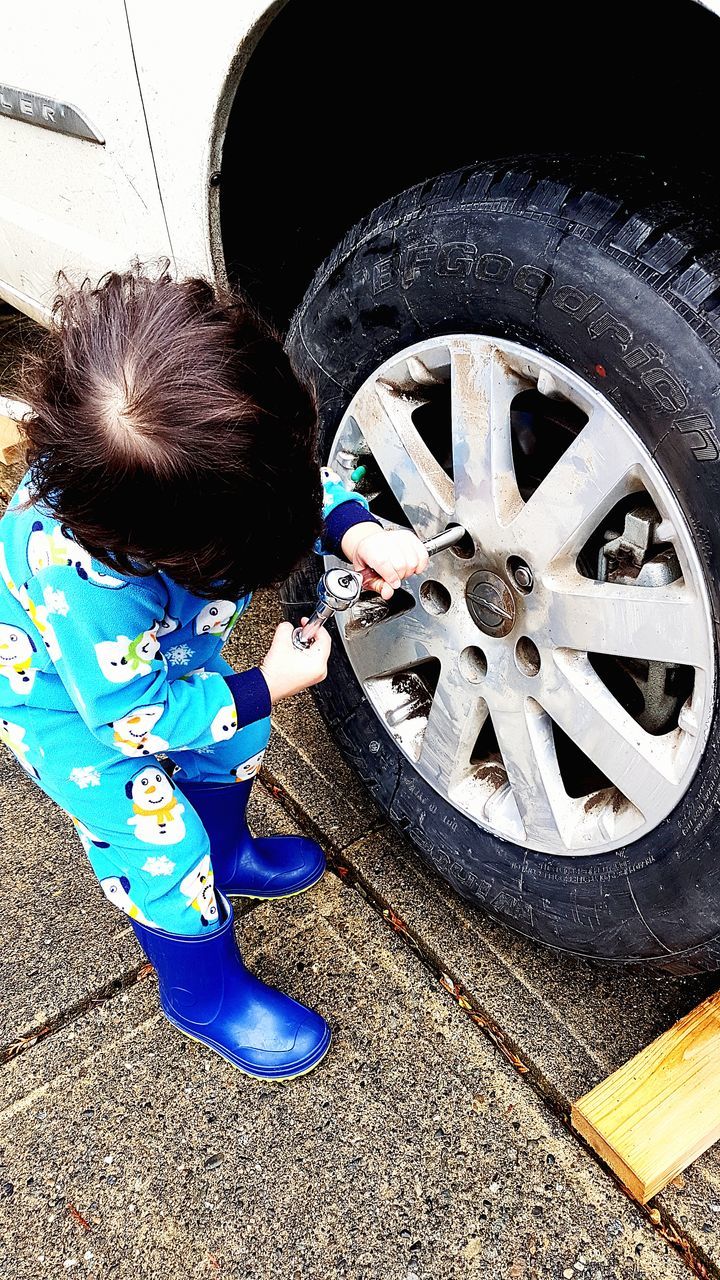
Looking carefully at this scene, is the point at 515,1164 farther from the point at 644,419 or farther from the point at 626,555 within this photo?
the point at 644,419

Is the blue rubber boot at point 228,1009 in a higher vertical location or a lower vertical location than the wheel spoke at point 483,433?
lower

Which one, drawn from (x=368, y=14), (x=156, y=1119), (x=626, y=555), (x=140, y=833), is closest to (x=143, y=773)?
(x=140, y=833)

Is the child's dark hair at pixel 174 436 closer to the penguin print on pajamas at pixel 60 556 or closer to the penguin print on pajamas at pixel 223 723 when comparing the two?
the penguin print on pajamas at pixel 60 556

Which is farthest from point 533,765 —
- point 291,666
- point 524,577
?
point 291,666

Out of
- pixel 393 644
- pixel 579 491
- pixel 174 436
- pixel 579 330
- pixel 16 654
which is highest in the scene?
pixel 579 330

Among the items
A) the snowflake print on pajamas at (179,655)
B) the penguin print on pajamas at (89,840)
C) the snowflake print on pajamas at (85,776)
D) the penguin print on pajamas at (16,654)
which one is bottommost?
the penguin print on pajamas at (89,840)

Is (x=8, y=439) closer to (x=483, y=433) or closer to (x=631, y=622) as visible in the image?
(x=483, y=433)

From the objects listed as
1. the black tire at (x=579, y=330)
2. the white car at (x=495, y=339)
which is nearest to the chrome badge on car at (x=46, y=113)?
the white car at (x=495, y=339)

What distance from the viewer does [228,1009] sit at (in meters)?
1.51

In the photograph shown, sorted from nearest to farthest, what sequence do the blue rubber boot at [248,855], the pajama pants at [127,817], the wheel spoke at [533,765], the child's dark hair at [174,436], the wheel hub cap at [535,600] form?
the child's dark hair at [174,436] → the wheel hub cap at [535,600] → the pajama pants at [127,817] → the wheel spoke at [533,765] → the blue rubber boot at [248,855]

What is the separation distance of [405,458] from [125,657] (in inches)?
22.6

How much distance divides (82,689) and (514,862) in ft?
2.56

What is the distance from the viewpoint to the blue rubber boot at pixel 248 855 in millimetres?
1659

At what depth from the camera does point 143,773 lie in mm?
1377
